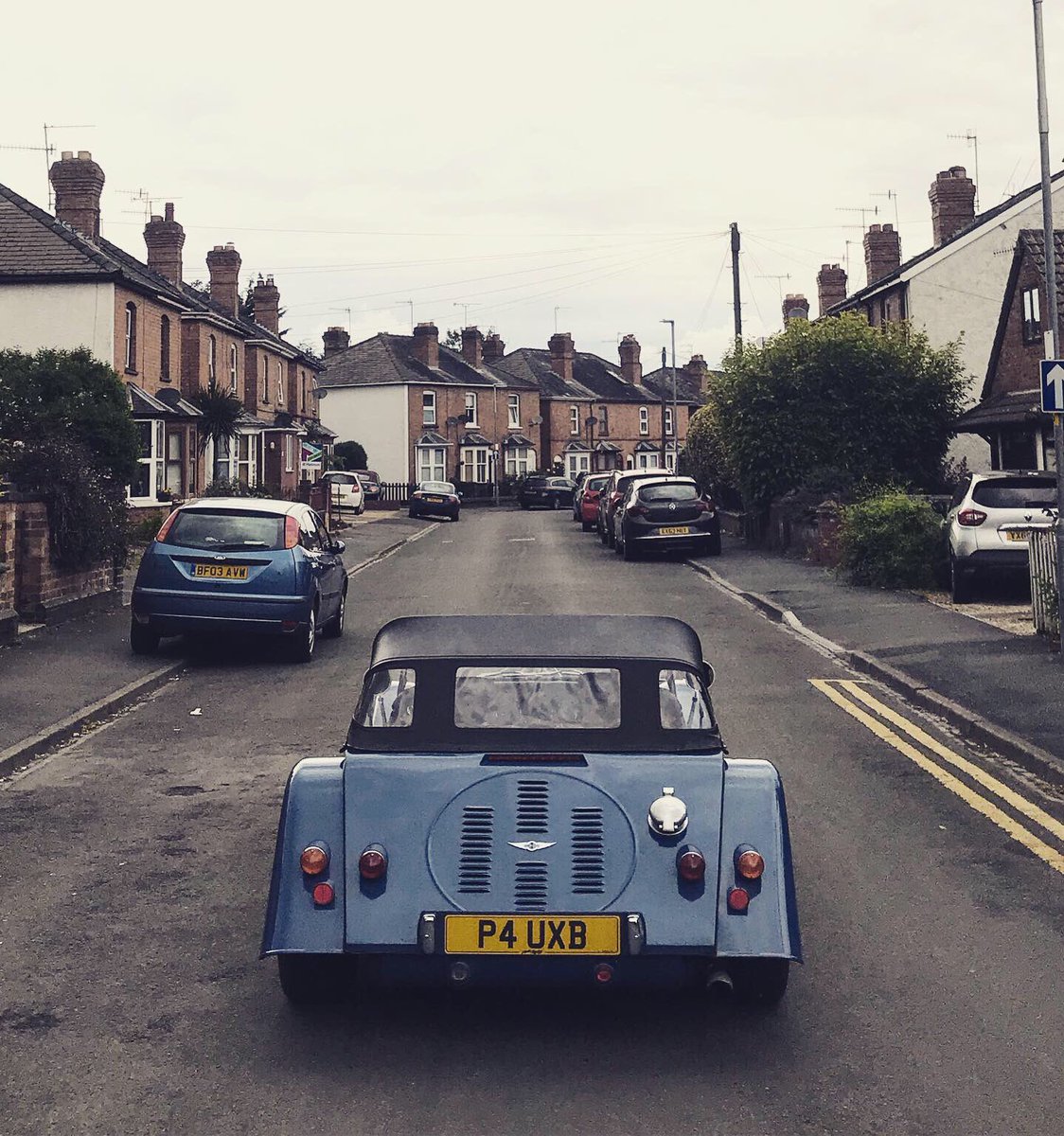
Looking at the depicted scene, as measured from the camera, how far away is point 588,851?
491 centimetres

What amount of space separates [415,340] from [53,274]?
53292 mm

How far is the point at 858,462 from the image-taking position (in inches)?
1219

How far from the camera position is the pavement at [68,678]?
35.7ft

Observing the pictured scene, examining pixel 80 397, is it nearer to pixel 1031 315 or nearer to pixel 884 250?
pixel 1031 315

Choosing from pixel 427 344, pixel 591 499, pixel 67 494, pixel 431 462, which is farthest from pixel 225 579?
pixel 427 344

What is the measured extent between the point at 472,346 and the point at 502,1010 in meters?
88.7

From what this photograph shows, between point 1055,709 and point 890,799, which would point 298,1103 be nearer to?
point 890,799

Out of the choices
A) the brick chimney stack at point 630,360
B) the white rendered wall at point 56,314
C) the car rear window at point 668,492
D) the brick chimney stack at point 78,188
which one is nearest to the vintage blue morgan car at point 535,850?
the car rear window at point 668,492

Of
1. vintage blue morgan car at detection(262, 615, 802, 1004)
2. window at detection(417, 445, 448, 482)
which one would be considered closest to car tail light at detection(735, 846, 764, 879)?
vintage blue morgan car at detection(262, 615, 802, 1004)

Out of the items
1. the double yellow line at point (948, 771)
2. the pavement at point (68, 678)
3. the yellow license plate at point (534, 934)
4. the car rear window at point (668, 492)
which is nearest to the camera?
the yellow license plate at point (534, 934)

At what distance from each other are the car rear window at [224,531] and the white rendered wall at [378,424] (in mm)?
69087

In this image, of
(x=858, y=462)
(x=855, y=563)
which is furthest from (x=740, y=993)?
(x=858, y=462)

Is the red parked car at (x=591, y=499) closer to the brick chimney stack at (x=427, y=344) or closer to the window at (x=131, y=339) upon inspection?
the window at (x=131, y=339)

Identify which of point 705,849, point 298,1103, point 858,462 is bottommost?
point 298,1103
